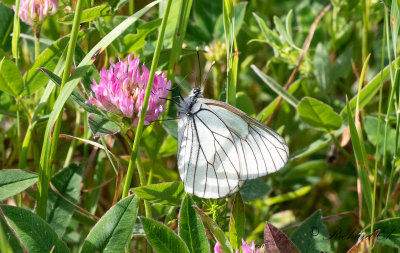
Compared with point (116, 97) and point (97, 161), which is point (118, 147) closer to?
point (97, 161)

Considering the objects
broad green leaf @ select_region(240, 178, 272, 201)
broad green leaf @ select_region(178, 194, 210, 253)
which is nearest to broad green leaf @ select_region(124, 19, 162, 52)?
broad green leaf @ select_region(240, 178, 272, 201)

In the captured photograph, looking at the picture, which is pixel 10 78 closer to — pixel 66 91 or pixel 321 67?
pixel 66 91

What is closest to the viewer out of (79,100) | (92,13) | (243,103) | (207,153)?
(79,100)

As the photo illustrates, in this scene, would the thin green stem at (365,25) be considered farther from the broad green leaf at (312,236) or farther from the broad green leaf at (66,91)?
the broad green leaf at (66,91)

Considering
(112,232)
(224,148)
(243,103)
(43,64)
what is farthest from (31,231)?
(243,103)

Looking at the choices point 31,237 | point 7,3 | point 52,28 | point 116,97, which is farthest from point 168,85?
point 52,28

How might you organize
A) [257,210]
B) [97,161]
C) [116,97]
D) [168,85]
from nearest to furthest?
[116,97] < [168,85] < [97,161] < [257,210]

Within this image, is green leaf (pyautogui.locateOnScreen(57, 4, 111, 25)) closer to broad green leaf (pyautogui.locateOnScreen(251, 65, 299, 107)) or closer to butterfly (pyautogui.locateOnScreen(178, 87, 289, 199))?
butterfly (pyautogui.locateOnScreen(178, 87, 289, 199))
